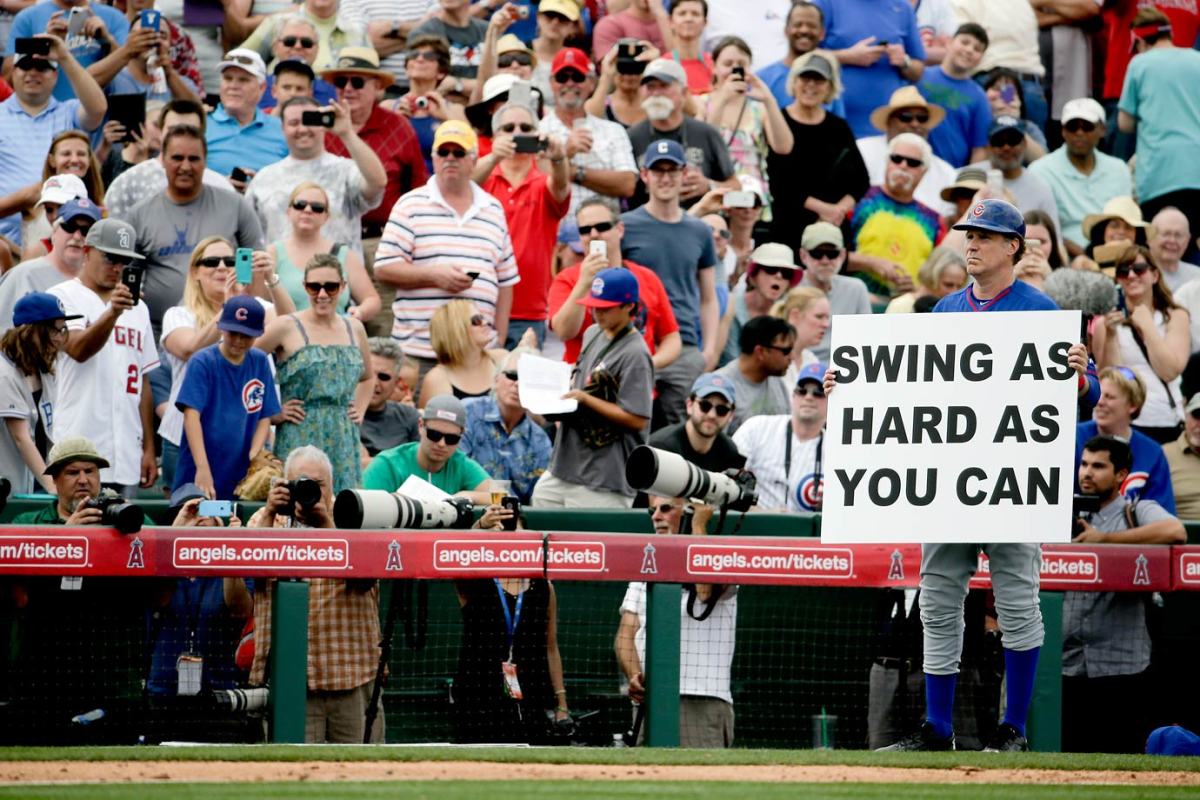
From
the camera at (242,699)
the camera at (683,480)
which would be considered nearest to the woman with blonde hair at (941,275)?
the camera at (683,480)

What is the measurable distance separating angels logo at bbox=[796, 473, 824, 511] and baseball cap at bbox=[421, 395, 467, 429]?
223cm

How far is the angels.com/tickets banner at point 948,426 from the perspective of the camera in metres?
8.37

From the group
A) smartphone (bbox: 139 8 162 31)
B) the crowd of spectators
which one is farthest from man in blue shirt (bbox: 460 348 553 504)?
smartphone (bbox: 139 8 162 31)

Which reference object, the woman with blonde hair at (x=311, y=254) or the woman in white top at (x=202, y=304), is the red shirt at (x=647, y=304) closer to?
the woman with blonde hair at (x=311, y=254)

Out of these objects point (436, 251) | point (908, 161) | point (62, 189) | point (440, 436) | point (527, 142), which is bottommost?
point (440, 436)

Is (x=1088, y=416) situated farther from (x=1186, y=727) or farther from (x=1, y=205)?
(x=1, y=205)

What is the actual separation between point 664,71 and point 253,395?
4916 millimetres

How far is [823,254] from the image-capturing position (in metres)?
14.1

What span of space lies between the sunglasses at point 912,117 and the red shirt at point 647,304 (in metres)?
4.39

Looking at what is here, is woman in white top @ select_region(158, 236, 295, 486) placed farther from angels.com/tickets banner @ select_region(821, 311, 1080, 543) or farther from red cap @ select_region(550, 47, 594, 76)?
angels.com/tickets banner @ select_region(821, 311, 1080, 543)

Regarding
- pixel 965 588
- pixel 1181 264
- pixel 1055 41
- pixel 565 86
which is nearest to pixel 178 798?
pixel 965 588

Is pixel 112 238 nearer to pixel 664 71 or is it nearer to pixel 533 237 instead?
pixel 533 237

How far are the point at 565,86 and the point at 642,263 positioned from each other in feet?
6.12

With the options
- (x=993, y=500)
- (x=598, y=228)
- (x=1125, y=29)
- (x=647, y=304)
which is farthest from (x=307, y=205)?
(x=1125, y=29)
